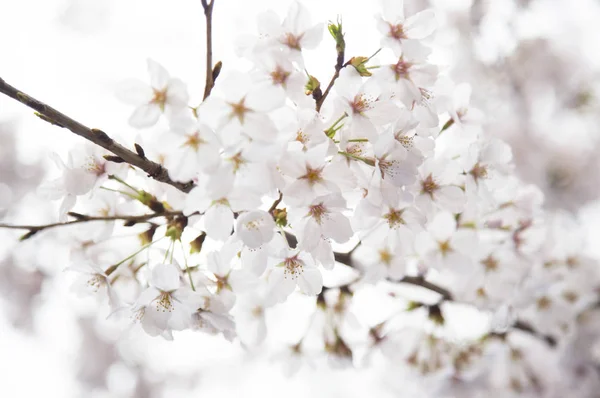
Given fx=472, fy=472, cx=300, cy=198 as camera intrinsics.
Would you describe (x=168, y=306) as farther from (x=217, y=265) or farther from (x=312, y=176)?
(x=312, y=176)

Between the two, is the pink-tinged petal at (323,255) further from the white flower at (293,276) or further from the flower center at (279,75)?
the flower center at (279,75)

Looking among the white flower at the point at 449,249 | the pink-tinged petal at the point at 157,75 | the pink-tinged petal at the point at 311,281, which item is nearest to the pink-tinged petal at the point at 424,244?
the white flower at the point at 449,249

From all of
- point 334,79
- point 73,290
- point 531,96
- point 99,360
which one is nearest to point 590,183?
point 531,96

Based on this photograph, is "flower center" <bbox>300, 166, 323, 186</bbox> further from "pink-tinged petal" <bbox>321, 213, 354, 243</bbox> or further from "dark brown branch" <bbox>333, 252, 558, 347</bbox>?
"dark brown branch" <bbox>333, 252, 558, 347</bbox>

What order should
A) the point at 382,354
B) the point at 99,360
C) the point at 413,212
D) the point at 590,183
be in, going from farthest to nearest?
the point at 99,360
the point at 590,183
the point at 382,354
the point at 413,212

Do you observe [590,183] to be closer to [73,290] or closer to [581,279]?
[581,279]

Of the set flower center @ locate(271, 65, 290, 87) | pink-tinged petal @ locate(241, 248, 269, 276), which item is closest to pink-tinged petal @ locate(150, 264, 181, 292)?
pink-tinged petal @ locate(241, 248, 269, 276)

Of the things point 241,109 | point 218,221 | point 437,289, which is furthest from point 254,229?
point 437,289
